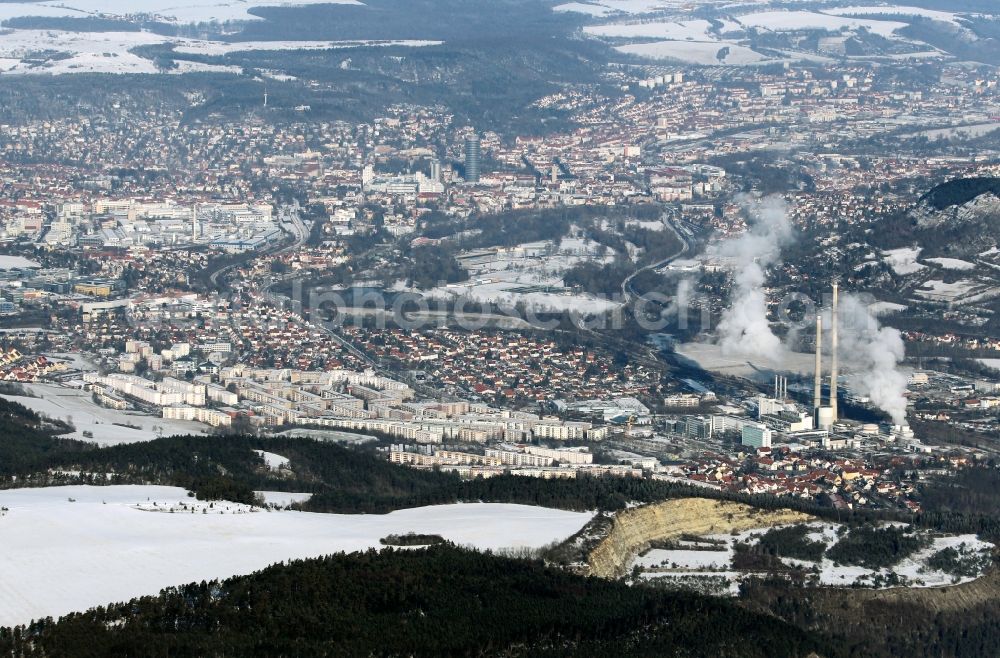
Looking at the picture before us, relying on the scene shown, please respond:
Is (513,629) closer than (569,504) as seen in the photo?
Yes

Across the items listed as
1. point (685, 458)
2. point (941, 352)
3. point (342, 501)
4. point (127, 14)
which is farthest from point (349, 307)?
point (127, 14)

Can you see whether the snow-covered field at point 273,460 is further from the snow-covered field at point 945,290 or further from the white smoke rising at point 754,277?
the snow-covered field at point 945,290

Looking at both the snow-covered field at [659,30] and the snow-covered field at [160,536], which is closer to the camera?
the snow-covered field at [160,536]

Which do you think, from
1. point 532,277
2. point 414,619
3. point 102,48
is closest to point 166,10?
point 102,48

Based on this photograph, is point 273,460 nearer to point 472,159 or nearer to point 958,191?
point 958,191

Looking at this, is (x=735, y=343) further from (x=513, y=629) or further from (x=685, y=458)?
(x=513, y=629)

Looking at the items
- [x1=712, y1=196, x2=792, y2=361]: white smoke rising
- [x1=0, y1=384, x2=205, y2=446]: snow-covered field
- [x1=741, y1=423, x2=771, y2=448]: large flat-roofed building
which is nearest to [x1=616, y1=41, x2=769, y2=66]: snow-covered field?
[x1=712, y1=196, x2=792, y2=361]: white smoke rising

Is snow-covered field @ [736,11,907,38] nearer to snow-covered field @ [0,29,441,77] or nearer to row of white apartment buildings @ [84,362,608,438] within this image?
snow-covered field @ [0,29,441,77]

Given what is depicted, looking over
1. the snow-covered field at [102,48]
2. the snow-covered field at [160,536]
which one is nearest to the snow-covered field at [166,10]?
the snow-covered field at [102,48]
